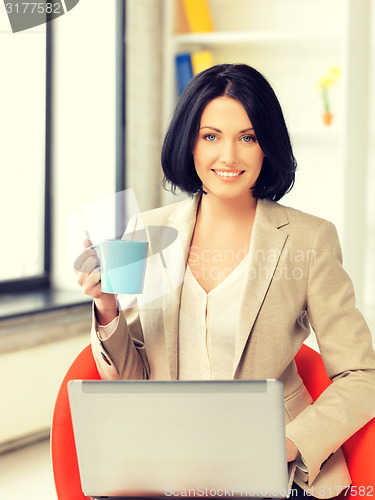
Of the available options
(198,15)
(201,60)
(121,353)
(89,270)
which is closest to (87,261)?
(89,270)

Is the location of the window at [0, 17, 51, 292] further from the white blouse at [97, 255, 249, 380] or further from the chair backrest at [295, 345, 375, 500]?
the chair backrest at [295, 345, 375, 500]

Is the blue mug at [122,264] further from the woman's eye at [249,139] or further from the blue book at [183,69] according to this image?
the blue book at [183,69]

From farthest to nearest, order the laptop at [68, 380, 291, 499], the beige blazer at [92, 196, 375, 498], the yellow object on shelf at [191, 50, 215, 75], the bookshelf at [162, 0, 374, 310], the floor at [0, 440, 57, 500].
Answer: the yellow object on shelf at [191, 50, 215, 75] < the bookshelf at [162, 0, 374, 310] < the floor at [0, 440, 57, 500] < the beige blazer at [92, 196, 375, 498] < the laptop at [68, 380, 291, 499]

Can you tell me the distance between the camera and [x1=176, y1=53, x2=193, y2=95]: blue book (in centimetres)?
323

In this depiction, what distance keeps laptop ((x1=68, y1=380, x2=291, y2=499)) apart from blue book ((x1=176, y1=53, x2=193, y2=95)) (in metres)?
2.42

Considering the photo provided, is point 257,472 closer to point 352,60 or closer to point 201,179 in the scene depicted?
point 201,179

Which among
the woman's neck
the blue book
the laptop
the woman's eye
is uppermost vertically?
the blue book

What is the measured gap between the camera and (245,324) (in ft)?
4.33

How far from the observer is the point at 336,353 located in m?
1.33

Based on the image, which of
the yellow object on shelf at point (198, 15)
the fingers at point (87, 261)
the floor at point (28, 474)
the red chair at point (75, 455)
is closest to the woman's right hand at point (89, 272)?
the fingers at point (87, 261)

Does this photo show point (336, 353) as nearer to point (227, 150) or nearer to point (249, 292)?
point (249, 292)

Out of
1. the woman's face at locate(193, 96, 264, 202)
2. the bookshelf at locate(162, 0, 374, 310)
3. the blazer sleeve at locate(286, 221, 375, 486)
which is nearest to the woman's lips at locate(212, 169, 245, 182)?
the woman's face at locate(193, 96, 264, 202)

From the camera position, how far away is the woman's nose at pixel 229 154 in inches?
51.0

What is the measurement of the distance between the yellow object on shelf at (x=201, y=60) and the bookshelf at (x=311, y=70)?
0.23 feet
